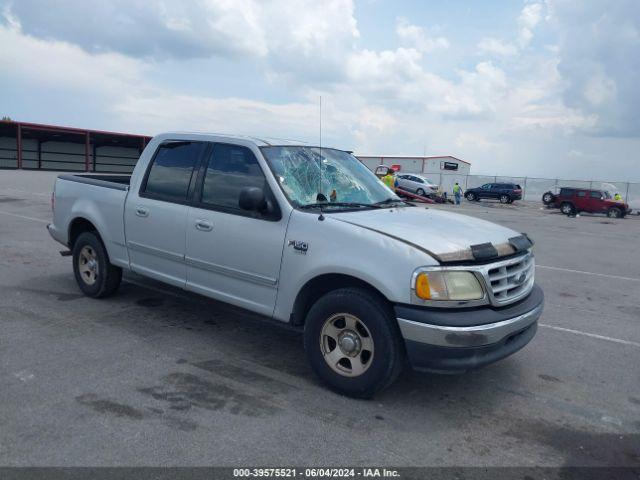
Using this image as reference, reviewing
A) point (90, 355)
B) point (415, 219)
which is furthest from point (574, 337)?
point (90, 355)

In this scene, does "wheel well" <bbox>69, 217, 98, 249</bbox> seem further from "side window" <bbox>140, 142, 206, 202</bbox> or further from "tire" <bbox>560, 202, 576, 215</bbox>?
"tire" <bbox>560, 202, 576, 215</bbox>

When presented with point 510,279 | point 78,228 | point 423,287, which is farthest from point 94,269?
point 510,279

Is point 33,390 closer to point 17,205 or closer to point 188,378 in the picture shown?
point 188,378

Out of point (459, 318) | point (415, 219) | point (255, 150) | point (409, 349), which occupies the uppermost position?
point (255, 150)

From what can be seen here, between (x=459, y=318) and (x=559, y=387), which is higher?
(x=459, y=318)

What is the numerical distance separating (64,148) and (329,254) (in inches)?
1935

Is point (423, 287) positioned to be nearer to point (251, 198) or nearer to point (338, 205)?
point (338, 205)

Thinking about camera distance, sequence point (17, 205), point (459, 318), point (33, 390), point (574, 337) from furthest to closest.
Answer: point (17, 205) < point (574, 337) < point (33, 390) < point (459, 318)

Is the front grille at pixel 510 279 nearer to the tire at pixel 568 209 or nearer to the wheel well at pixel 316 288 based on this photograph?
the wheel well at pixel 316 288

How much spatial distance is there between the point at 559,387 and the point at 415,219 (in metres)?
1.78

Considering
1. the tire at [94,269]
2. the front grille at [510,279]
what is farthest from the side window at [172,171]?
the front grille at [510,279]

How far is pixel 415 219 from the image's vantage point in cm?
436

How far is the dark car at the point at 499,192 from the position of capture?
4009 centimetres

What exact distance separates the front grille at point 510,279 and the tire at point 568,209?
31235mm
